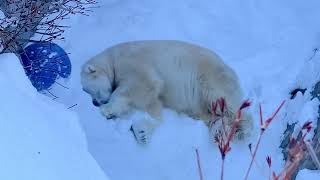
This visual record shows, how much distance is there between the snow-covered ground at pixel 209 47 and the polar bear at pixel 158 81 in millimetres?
97

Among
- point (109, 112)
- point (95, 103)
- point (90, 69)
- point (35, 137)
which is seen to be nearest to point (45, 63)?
point (90, 69)

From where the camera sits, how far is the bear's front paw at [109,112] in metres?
4.33

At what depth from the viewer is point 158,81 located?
4.38 metres

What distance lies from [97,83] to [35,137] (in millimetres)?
1911

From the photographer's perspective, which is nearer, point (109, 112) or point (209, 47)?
point (109, 112)

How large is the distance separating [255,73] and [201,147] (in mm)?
969

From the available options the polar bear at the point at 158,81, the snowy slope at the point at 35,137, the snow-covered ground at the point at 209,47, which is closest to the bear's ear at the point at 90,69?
the polar bear at the point at 158,81

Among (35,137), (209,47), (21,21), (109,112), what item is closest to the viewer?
(35,137)

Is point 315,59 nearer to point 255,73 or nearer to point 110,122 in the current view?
point 255,73

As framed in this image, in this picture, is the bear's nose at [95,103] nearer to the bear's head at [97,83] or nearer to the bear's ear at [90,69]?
the bear's head at [97,83]

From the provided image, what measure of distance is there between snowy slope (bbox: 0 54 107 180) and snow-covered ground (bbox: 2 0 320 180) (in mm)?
888

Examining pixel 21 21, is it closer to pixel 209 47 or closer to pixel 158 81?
pixel 158 81

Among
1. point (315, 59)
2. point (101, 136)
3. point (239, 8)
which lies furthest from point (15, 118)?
point (239, 8)

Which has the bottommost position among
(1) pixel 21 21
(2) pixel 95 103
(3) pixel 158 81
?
(2) pixel 95 103
